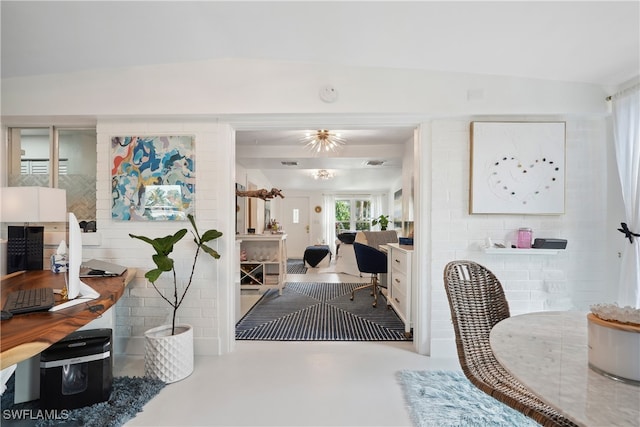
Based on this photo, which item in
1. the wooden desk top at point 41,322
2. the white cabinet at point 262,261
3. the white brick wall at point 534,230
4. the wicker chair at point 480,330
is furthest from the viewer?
the white cabinet at point 262,261

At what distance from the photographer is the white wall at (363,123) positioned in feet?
7.98

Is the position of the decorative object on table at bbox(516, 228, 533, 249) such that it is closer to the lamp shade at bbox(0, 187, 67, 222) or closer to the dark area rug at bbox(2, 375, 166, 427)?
the dark area rug at bbox(2, 375, 166, 427)

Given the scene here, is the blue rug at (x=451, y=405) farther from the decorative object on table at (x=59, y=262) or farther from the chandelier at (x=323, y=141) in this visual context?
the chandelier at (x=323, y=141)

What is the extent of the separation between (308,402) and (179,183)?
202cm

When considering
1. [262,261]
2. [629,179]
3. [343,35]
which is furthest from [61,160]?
[629,179]

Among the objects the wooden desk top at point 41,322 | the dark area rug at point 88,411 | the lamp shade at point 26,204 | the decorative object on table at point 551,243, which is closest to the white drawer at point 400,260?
the decorative object on table at point 551,243

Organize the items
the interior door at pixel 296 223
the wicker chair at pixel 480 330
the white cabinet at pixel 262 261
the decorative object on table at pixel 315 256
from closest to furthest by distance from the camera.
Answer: the wicker chair at pixel 480 330 < the white cabinet at pixel 262 261 < the decorative object on table at pixel 315 256 < the interior door at pixel 296 223

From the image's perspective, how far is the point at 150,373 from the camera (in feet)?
6.97

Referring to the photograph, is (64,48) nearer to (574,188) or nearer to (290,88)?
(290,88)

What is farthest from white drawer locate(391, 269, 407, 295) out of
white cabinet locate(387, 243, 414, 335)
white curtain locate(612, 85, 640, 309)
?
white curtain locate(612, 85, 640, 309)

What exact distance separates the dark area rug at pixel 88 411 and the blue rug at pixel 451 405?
1.74 meters

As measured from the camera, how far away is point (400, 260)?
3.21 m

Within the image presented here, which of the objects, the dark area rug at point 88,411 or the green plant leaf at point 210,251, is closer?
the dark area rug at point 88,411

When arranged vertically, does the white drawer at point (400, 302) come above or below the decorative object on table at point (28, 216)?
below
